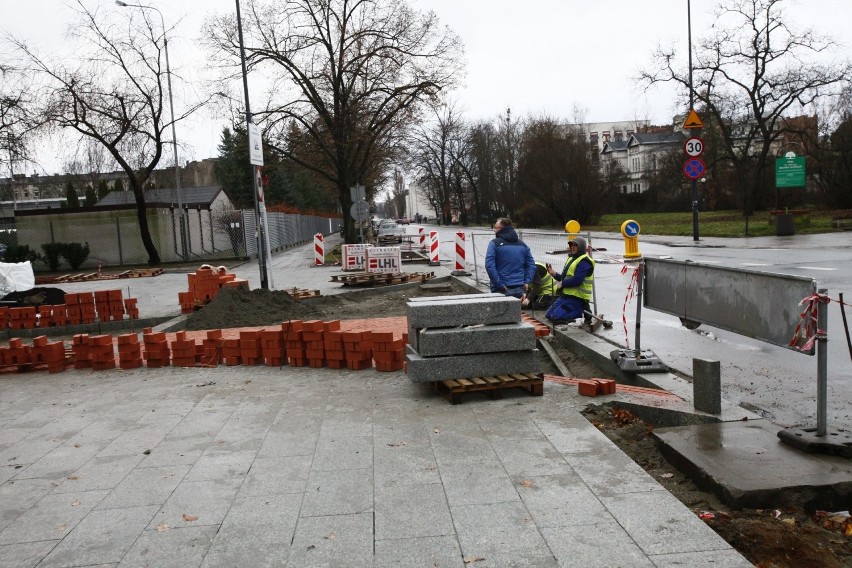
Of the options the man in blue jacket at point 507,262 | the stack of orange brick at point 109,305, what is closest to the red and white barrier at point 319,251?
the stack of orange brick at point 109,305

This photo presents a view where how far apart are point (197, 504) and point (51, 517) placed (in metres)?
0.90

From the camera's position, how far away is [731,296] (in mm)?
5742

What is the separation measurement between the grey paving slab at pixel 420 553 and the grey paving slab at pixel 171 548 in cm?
98

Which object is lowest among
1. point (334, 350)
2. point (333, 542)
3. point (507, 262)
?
point (333, 542)

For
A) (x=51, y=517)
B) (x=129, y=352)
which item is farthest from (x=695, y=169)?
(x=51, y=517)

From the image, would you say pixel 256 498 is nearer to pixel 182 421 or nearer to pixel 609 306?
pixel 182 421

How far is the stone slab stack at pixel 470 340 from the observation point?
6.78 m

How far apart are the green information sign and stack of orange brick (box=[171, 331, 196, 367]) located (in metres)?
29.0

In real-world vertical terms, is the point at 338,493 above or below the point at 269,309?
below

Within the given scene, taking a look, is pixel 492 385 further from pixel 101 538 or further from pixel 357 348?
pixel 101 538

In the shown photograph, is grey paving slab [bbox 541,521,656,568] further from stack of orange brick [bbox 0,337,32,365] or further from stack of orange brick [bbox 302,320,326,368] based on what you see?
stack of orange brick [bbox 0,337,32,365]

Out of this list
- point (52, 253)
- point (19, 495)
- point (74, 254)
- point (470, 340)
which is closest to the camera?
point (19, 495)

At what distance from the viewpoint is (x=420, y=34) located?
3319 centimetres

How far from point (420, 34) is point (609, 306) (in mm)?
24083
